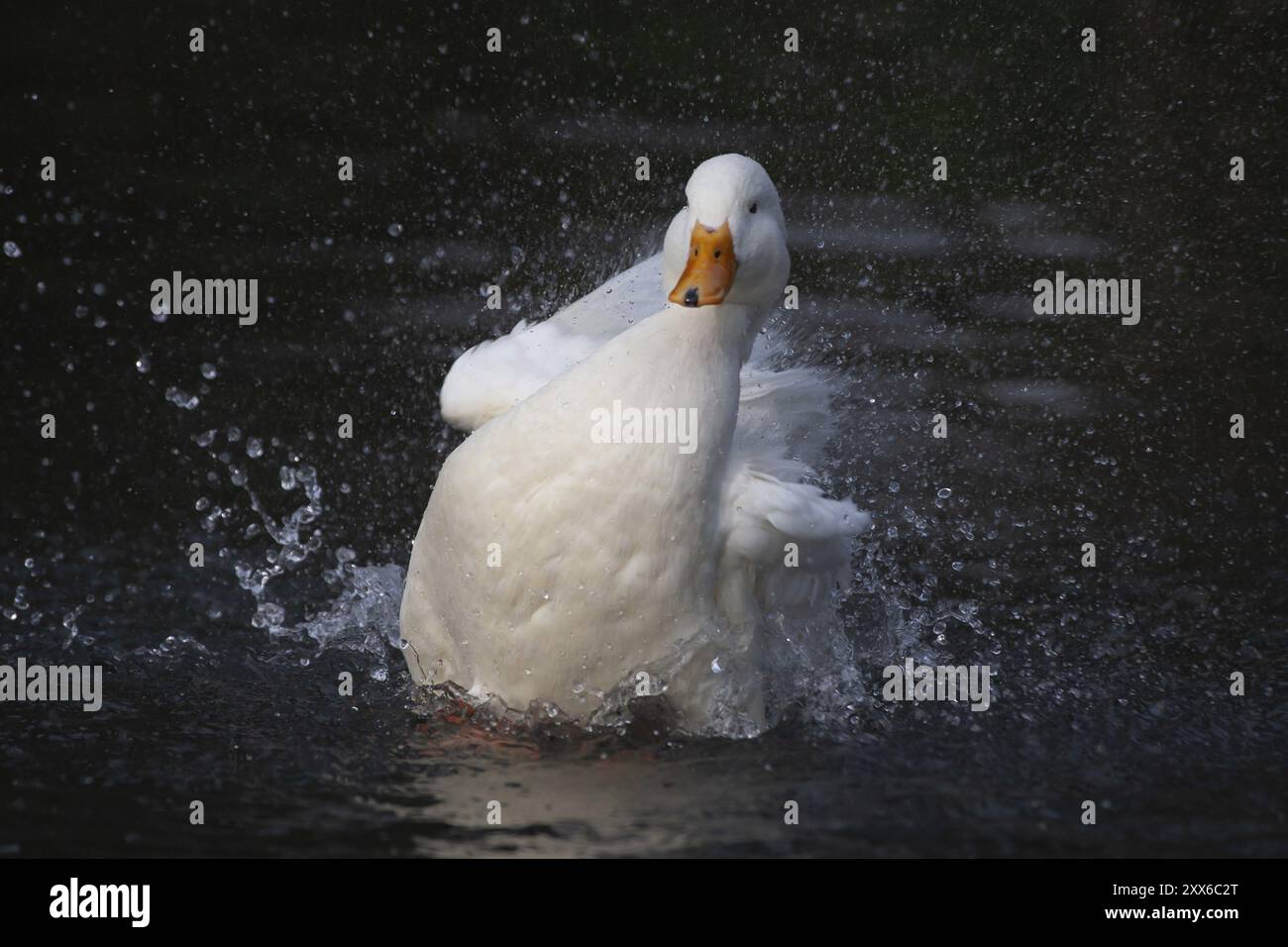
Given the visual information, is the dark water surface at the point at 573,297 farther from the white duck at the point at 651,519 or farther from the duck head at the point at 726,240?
the duck head at the point at 726,240

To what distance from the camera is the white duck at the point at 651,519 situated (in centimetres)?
437

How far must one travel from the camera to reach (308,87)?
29.6 feet

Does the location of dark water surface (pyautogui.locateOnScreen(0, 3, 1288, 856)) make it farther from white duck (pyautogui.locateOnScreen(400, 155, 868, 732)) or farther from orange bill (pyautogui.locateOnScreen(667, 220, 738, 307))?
orange bill (pyautogui.locateOnScreen(667, 220, 738, 307))

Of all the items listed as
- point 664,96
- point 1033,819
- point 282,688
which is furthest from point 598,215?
point 1033,819

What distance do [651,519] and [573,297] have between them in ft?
7.73

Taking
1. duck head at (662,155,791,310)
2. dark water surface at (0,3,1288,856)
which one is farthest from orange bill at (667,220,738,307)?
dark water surface at (0,3,1288,856)

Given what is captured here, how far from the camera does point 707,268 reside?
4.29 metres

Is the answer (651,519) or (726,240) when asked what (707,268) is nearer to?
(726,240)

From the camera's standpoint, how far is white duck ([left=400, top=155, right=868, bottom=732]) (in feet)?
14.3

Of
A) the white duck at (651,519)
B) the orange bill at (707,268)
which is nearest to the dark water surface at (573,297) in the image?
the white duck at (651,519)

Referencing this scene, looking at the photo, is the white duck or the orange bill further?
the white duck

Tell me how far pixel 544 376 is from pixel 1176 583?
2903 mm

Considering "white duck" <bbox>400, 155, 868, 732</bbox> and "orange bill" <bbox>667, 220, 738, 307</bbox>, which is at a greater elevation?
"orange bill" <bbox>667, 220, 738, 307</bbox>

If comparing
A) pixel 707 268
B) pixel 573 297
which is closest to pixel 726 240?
pixel 707 268
